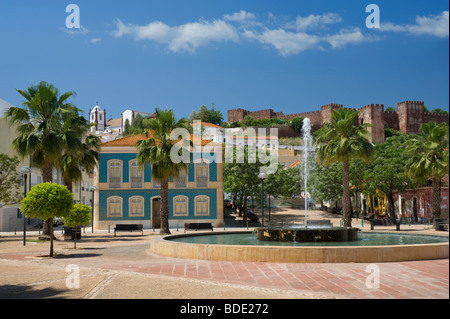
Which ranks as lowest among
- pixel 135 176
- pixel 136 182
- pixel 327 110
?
pixel 136 182

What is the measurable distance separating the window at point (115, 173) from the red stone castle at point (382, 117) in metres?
72.6

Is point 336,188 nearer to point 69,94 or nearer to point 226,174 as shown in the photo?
point 226,174

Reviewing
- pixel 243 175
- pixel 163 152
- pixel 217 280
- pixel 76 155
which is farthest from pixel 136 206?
pixel 217 280

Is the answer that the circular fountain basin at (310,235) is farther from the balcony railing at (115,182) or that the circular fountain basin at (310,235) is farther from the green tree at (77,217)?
the balcony railing at (115,182)

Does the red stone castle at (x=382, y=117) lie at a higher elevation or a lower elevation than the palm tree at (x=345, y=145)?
higher

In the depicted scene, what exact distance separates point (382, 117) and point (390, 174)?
237 ft

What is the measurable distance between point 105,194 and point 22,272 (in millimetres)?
25883

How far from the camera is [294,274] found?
34.7 feet

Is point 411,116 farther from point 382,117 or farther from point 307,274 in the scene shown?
point 307,274

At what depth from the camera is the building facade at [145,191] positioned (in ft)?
122

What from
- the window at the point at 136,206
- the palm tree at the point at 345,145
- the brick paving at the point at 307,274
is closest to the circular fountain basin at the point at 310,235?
the brick paving at the point at 307,274

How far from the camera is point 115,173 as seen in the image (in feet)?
123
